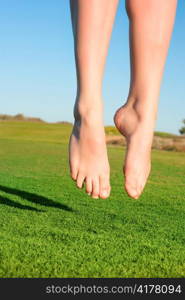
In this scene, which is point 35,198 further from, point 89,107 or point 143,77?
point 143,77

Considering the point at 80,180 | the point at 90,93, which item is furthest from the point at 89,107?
the point at 80,180

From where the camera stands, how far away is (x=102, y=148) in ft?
7.33

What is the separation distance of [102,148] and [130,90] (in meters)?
0.26

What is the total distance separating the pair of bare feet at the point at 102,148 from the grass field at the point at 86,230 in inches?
17.0

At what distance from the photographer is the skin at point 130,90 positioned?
200 centimetres

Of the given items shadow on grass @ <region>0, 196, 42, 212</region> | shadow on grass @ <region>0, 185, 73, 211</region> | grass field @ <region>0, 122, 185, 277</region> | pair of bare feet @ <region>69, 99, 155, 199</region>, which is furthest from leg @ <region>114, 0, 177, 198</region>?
shadow on grass @ <region>0, 185, 73, 211</region>

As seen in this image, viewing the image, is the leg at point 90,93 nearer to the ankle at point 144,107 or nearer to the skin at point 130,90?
the skin at point 130,90

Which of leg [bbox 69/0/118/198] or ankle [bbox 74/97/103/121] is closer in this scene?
leg [bbox 69/0/118/198]

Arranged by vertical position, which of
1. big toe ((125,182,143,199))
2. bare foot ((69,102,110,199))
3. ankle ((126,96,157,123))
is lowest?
big toe ((125,182,143,199))

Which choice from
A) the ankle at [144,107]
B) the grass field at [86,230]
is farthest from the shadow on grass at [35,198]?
the ankle at [144,107]

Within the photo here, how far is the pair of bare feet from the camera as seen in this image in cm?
220

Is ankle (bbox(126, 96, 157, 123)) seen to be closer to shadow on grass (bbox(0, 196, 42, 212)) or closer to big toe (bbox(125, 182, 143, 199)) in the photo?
big toe (bbox(125, 182, 143, 199))

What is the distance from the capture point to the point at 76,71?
6.79ft

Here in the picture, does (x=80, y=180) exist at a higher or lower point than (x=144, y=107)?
lower
